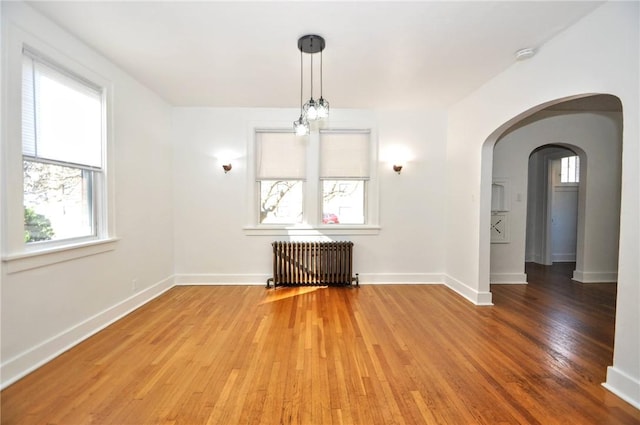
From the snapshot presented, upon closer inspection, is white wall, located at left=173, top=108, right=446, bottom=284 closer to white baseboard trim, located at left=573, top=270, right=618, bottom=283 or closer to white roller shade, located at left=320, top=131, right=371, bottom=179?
white roller shade, located at left=320, top=131, right=371, bottom=179

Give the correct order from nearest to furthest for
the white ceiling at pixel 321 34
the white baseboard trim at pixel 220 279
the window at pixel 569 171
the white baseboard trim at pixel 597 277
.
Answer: the white ceiling at pixel 321 34 → the white baseboard trim at pixel 220 279 → the white baseboard trim at pixel 597 277 → the window at pixel 569 171

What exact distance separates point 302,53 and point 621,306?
132 inches

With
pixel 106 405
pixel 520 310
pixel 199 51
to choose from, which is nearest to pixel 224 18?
pixel 199 51

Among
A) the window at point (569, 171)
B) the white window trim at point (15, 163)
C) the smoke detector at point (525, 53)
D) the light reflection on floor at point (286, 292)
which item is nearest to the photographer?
the white window trim at point (15, 163)

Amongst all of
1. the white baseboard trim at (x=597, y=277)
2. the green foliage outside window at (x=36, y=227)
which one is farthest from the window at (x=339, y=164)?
the white baseboard trim at (x=597, y=277)

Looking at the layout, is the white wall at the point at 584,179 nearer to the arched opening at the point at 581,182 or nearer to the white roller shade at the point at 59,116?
the arched opening at the point at 581,182

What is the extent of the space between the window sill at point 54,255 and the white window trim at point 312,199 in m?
1.94

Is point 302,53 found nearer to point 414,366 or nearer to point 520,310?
point 414,366

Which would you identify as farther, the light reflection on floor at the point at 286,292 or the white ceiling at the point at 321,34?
the light reflection on floor at the point at 286,292

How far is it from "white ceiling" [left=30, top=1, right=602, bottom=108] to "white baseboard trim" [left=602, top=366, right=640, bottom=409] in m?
2.74

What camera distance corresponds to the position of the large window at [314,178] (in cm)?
455

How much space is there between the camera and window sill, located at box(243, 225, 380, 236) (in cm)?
450

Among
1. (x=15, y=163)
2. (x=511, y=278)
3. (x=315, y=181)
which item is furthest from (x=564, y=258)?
(x=15, y=163)

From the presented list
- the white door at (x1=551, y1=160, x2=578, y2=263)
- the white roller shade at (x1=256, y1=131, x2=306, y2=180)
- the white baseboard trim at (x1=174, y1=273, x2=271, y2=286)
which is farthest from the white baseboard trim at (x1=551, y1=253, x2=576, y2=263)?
the white baseboard trim at (x1=174, y1=273, x2=271, y2=286)
